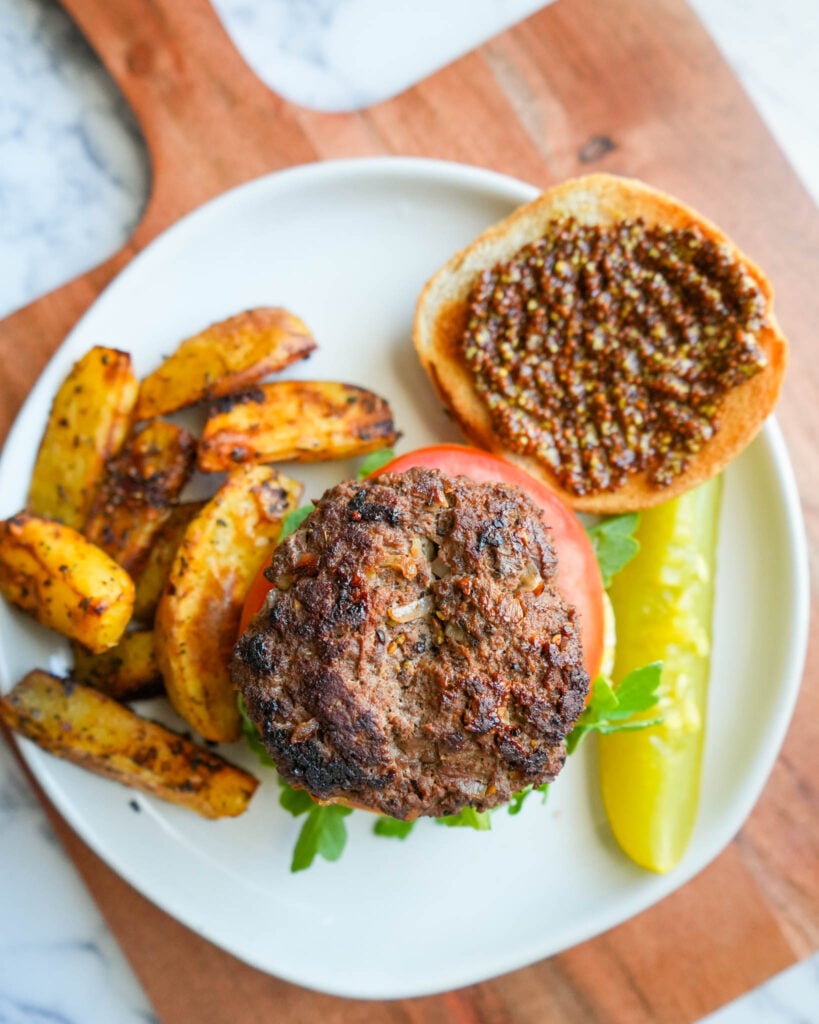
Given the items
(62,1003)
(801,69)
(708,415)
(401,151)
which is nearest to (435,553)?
(708,415)

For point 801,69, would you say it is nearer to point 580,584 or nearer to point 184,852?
point 580,584

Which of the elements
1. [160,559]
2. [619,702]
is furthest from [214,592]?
[619,702]

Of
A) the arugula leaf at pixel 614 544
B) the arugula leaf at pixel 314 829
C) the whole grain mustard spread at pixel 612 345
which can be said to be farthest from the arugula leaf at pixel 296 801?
the whole grain mustard spread at pixel 612 345

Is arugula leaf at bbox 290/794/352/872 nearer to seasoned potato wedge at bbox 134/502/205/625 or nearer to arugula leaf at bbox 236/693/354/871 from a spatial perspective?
arugula leaf at bbox 236/693/354/871

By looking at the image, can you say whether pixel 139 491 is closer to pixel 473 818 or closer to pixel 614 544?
pixel 473 818

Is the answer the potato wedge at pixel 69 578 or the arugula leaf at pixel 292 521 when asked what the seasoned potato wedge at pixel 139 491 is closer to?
the potato wedge at pixel 69 578
